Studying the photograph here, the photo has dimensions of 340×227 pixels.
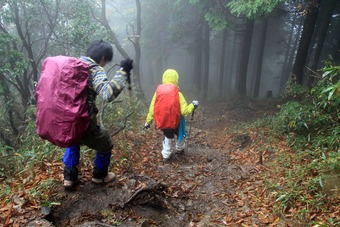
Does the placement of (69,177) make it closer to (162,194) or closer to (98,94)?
(98,94)

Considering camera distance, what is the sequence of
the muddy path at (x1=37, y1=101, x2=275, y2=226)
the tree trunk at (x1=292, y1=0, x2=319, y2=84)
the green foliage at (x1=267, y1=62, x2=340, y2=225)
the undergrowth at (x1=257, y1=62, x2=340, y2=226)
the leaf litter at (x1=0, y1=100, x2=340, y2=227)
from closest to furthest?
the leaf litter at (x1=0, y1=100, x2=340, y2=227), the muddy path at (x1=37, y1=101, x2=275, y2=226), the undergrowth at (x1=257, y1=62, x2=340, y2=226), the green foliage at (x1=267, y1=62, x2=340, y2=225), the tree trunk at (x1=292, y1=0, x2=319, y2=84)

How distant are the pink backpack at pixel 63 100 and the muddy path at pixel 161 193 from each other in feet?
3.28

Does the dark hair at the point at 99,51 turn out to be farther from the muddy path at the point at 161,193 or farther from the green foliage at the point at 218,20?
the green foliage at the point at 218,20

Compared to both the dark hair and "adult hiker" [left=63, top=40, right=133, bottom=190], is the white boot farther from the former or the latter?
the dark hair

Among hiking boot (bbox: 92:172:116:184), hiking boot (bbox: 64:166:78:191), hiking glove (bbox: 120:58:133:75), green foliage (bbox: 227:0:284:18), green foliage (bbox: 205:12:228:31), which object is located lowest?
hiking boot (bbox: 92:172:116:184)

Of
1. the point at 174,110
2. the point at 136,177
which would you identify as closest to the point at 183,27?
the point at 174,110

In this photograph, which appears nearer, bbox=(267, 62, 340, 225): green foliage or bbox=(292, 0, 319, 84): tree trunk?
bbox=(267, 62, 340, 225): green foliage

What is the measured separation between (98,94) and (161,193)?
2.00 m

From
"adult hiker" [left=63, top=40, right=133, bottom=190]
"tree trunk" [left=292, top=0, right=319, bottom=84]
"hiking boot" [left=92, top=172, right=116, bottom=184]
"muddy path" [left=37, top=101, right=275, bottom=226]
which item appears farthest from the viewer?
"tree trunk" [left=292, top=0, right=319, bottom=84]

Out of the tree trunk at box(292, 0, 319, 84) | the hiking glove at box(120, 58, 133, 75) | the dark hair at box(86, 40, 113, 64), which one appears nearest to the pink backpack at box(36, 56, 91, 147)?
the dark hair at box(86, 40, 113, 64)

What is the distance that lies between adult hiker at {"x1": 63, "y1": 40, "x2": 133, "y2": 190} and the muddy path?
284 mm

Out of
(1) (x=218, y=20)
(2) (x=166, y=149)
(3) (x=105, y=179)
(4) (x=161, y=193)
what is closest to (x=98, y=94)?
(3) (x=105, y=179)

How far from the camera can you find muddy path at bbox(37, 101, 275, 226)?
11.5 feet

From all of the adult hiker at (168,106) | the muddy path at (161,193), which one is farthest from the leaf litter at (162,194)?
the adult hiker at (168,106)
